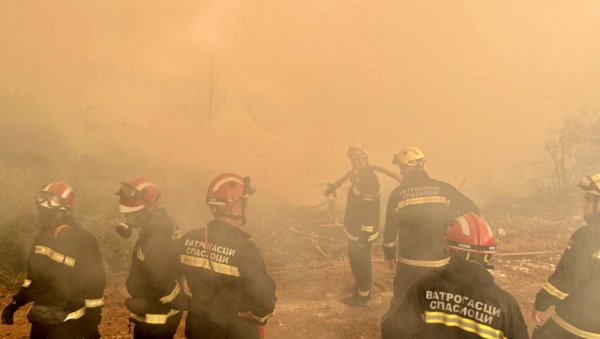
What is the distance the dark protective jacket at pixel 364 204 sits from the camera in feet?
19.2

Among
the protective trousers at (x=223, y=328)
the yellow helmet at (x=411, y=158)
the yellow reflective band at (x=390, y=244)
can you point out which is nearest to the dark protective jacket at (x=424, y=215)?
the yellow helmet at (x=411, y=158)

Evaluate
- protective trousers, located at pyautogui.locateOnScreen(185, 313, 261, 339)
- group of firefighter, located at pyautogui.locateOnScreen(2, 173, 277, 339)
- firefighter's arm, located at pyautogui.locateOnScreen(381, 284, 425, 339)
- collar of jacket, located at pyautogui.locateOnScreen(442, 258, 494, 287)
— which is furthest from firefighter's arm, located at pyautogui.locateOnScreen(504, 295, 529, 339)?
protective trousers, located at pyautogui.locateOnScreen(185, 313, 261, 339)

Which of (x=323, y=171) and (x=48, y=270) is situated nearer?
(x=48, y=270)

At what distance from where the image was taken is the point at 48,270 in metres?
3.37

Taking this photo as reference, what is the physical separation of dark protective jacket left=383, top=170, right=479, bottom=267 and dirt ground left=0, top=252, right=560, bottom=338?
169 cm

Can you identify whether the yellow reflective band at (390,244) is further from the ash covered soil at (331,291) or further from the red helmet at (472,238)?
the red helmet at (472,238)

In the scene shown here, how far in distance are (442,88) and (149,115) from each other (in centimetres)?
1271

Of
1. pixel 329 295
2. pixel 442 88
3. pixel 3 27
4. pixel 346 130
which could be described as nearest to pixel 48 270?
pixel 329 295

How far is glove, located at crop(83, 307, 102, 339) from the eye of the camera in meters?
3.53

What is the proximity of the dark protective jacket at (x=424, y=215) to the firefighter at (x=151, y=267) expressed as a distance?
2.56 m

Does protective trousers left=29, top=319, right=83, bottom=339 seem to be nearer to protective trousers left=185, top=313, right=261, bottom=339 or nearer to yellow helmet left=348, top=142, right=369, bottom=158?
protective trousers left=185, top=313, right=261, bottom=339

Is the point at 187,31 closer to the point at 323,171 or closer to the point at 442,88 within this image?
the point at 323,171

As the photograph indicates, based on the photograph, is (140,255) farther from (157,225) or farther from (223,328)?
(223,328)

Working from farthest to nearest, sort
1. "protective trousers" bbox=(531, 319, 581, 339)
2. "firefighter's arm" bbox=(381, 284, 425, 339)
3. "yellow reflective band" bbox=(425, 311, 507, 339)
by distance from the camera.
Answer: "protective trousers" bbox=(531, 319, 581, 339), "firefighter's arm" bbox=(381, 284, 425, 339), "yellow reflective band" bbox=(425, 311, 507, 339)
